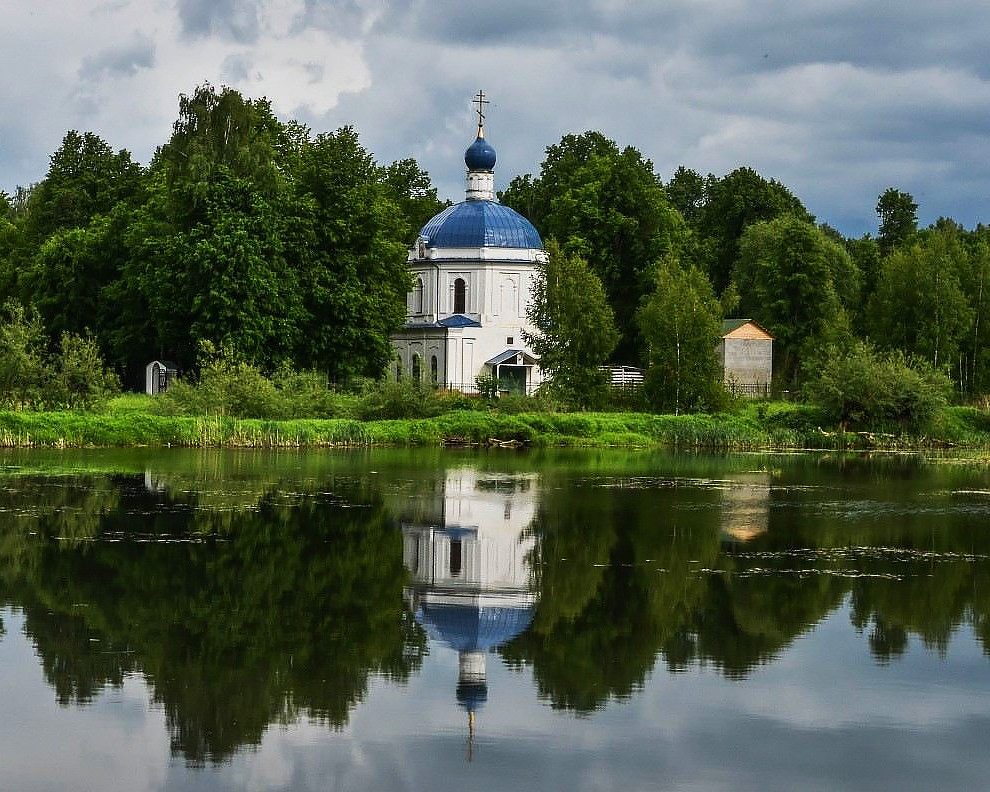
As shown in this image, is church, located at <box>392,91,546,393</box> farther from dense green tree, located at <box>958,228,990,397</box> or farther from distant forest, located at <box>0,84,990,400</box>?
dense green tree, located at <box>958,228,990,397</box>

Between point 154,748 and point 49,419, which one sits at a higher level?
point 49,419

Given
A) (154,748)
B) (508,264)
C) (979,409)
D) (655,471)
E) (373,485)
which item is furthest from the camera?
(508,264)

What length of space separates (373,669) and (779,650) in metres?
4.00

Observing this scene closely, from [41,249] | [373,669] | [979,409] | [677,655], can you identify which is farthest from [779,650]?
[41,249]

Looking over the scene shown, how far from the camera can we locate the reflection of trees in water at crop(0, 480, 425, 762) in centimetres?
1256

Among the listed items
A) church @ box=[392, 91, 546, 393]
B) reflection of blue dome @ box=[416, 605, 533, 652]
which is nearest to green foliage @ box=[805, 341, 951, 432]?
church @ box=[392, 91, 546, 393]

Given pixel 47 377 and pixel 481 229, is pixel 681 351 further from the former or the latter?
pixel 47 377

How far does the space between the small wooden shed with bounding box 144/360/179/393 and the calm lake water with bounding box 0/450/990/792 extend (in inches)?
1123

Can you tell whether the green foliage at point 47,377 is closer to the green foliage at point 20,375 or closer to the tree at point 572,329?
the green foliage at point 20,375

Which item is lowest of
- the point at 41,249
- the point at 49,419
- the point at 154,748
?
the point at 154,748

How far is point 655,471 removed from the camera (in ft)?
A: 116

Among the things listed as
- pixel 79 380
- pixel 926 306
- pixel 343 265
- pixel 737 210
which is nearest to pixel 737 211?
pixel 737 210

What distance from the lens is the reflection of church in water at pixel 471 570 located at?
15.3 metres

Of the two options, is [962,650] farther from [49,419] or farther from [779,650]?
[49,419]
